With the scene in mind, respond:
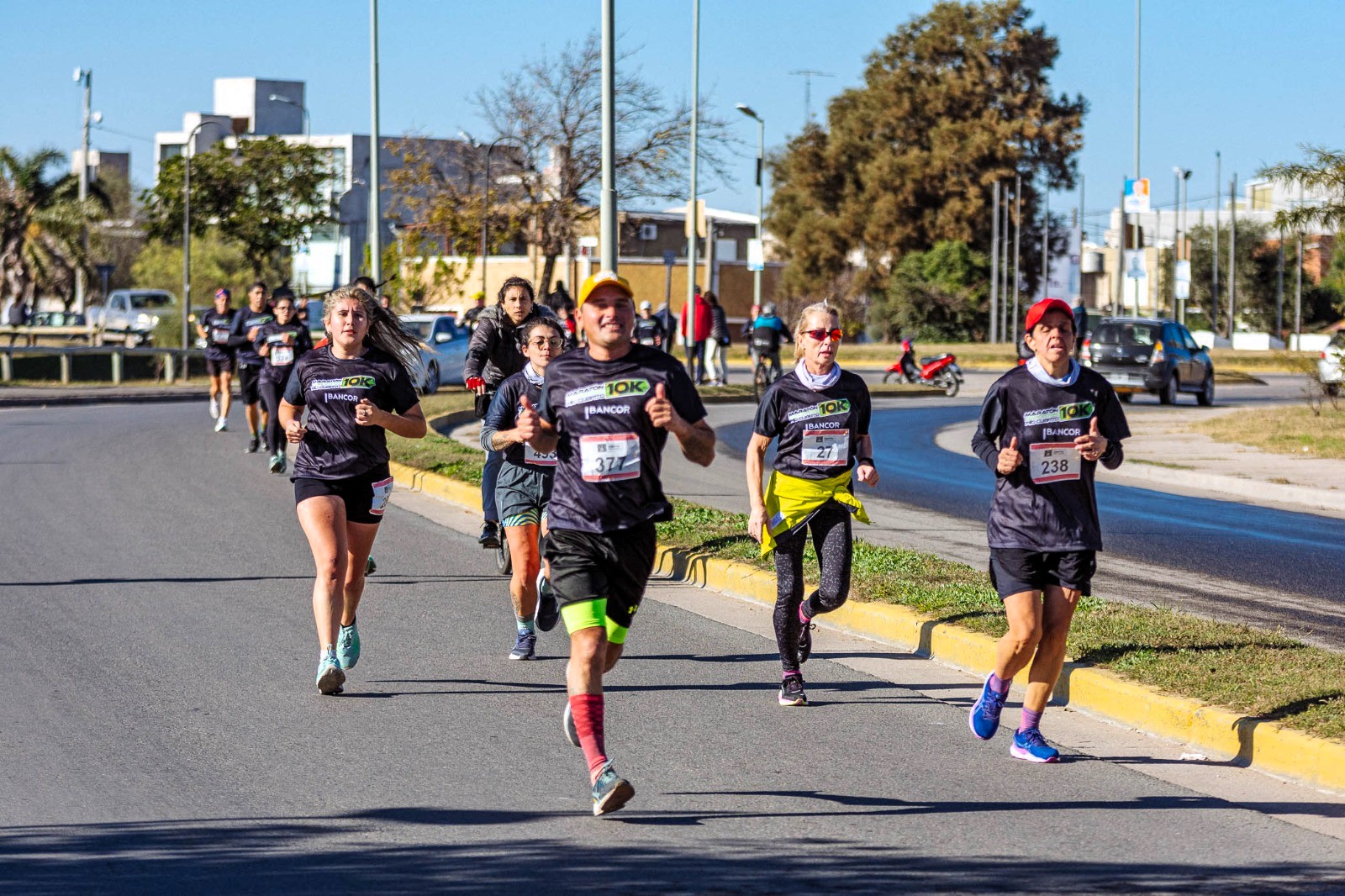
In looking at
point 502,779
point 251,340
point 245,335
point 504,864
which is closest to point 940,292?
point 245,335

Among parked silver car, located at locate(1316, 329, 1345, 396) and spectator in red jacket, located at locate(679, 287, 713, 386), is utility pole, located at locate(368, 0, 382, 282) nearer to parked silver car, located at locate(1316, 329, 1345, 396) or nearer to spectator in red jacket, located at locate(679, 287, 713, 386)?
spectator in red jacket, located at locate(679, 287, 713, 386)

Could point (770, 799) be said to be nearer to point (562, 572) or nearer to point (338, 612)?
point (562, 572)

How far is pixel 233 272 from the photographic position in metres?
66.8

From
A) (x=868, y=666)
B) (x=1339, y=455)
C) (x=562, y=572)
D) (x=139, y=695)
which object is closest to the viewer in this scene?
(x=562, y=572)

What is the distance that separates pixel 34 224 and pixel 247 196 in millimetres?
12863

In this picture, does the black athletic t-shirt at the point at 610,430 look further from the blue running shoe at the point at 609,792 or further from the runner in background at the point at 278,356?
the runner in background at the point at 278,356

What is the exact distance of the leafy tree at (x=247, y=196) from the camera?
6775 cm

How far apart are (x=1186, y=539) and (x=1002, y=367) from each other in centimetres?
4097

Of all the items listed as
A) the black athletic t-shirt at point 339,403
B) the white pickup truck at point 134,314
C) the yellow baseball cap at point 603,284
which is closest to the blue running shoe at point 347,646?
the black athletic t-shirt at point 339,403

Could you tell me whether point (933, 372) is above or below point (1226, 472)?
above

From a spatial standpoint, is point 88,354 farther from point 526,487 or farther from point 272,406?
point 526,487

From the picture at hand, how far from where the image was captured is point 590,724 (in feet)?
18.9

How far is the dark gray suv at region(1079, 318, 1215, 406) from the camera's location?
110ft

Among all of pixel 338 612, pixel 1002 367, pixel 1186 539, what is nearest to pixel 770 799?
pixel 338 612
